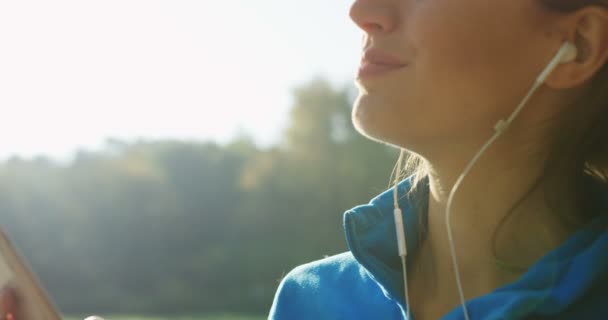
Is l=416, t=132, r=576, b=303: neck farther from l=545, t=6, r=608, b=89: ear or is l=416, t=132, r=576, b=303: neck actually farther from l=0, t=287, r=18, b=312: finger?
l=0, t=287, r=18, b=312: finger

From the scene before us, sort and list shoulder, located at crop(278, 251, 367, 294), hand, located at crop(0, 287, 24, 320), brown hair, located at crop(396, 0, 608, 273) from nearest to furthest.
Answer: hand, located at crop(0, 287, 24, 320)
brown hair, located at crop(396, 0, 608, 273)
shoulder, located at crop(278, 251, 367, 294)

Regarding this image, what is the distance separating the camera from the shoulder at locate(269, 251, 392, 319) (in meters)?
2.40

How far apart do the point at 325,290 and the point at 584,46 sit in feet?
2.86

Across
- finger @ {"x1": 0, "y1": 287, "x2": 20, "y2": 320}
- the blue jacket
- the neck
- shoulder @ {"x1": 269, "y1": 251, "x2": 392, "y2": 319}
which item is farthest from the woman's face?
finger @ {"x1": 0, "y1": 287, "x2": 20, "y2": 320}

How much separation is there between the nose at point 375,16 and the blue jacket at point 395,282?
1.55 feet

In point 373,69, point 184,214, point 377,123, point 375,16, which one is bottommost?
point 184,214

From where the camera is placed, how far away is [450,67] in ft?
7.22

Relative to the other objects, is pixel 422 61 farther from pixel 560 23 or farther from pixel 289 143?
pixel 289 143

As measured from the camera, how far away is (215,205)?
37.9 metres

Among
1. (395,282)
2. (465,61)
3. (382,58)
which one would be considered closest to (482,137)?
(465,61)

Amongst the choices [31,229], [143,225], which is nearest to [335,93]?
[143,225]

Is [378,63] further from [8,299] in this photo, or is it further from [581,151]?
[8,299]

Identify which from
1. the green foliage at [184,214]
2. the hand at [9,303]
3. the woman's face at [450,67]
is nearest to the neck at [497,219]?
the woman's face at [450,67]

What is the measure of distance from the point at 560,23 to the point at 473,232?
1.74 ft
